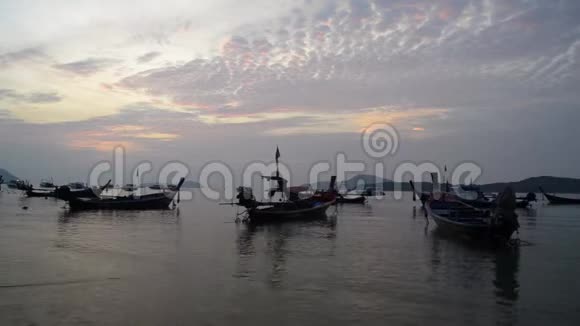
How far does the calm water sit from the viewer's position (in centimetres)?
1056

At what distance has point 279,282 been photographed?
45.5ft

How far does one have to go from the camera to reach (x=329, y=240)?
25.2m

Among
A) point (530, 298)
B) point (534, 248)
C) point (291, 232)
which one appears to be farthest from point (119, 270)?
point (534, 248)

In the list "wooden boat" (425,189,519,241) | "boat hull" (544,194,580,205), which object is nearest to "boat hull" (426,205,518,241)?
"wooden boat" (425,189,519,241)

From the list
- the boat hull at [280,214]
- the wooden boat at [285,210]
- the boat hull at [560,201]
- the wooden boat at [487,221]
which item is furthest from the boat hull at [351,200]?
the wooden boat at [487,221]

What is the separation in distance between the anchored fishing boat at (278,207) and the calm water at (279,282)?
1035 cm

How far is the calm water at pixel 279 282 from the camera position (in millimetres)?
10562

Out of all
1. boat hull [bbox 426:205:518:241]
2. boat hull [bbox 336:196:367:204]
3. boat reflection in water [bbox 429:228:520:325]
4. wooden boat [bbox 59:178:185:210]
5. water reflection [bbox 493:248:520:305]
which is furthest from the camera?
boat hull [bbox 336:196:367:204]

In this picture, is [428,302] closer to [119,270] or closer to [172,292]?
[172,292]

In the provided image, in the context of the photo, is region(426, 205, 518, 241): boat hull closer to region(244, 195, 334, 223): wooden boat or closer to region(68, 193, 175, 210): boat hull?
region(244, 195, 334, 223): wooden boat

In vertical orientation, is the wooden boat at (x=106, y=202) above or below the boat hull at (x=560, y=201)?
above

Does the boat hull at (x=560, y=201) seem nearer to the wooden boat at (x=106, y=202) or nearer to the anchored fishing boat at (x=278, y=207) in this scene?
the anchored fishing boat at (x=278, y=207)

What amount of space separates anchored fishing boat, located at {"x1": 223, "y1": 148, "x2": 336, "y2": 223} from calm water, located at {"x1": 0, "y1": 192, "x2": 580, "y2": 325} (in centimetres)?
1035

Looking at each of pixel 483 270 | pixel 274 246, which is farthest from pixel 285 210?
pixel 483 270
